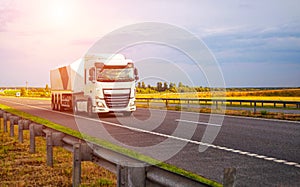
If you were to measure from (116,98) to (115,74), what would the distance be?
1312 mm

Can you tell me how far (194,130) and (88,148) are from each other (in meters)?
9.29

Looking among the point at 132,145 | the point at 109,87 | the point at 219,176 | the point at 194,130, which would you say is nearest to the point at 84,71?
the point at 109,87

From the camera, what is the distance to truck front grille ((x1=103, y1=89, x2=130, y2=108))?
21938 mm

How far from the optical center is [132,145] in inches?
Result: 449

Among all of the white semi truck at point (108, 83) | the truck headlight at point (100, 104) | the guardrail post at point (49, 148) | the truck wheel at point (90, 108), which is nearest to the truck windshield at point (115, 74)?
the white semi truck at point (108, 83)

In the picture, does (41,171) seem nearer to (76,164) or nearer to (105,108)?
(76,164)

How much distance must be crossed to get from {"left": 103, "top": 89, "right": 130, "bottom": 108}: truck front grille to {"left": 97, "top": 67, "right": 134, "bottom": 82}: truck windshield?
65cm

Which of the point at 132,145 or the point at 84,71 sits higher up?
the point at 84,71

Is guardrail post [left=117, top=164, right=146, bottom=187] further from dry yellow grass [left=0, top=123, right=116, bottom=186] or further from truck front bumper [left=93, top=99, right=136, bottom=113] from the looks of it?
truck front bumper [left=93, top=99, right=136, bottom=113]

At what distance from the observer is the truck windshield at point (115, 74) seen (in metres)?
21.9

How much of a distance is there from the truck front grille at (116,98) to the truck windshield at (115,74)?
0.65m

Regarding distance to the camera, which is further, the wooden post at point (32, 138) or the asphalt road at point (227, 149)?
the wooden post at point (32, 138)

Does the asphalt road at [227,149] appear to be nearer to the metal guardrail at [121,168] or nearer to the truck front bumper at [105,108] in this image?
the metal guardrail at [121,168]

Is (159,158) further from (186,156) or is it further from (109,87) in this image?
(109,87)
